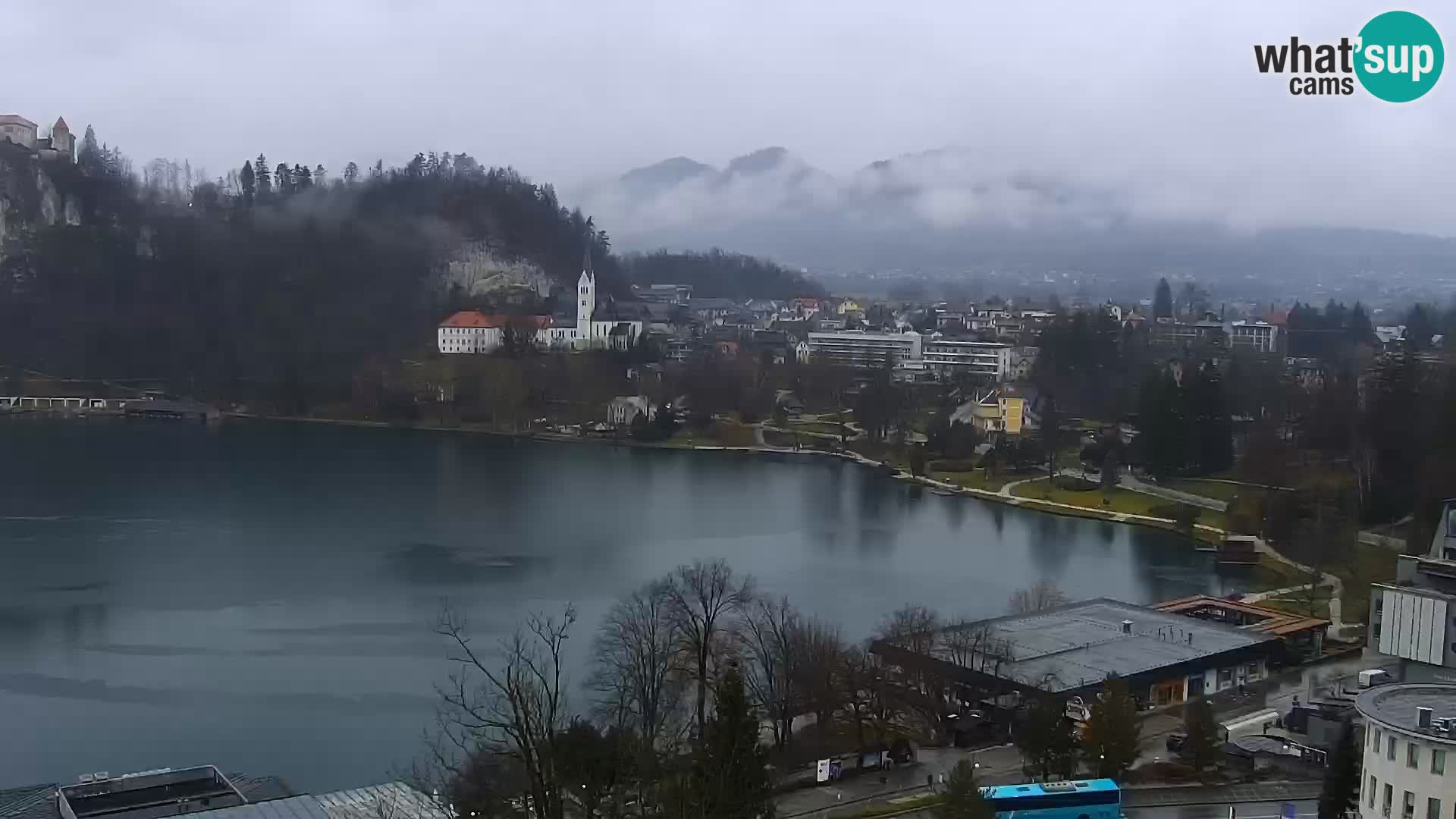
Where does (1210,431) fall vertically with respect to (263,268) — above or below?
below

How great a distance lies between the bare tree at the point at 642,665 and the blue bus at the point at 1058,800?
3.06ft

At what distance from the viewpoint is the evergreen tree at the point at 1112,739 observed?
379 cm

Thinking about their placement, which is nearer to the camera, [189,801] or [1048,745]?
[189,801]

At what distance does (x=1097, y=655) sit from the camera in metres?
4.98

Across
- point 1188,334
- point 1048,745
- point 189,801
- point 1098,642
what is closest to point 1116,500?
point 1098,642

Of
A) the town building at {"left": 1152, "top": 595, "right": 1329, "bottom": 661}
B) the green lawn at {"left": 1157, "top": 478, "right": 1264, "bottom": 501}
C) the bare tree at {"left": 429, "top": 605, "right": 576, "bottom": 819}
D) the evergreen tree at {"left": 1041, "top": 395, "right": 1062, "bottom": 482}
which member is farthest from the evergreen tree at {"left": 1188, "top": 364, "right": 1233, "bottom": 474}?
the bare tree at {"left": 429, "top": 605, "right": 576, "bottom": 819}

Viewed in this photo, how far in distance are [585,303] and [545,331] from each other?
130 centimetres

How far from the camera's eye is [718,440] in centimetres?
1391

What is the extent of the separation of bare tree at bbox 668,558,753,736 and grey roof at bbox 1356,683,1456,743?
155 cm

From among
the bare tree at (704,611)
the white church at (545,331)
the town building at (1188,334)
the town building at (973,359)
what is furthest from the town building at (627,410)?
the town building at (1188,334)

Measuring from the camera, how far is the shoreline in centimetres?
952

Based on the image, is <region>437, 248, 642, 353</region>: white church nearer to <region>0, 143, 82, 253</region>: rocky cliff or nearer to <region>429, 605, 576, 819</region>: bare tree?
<region>0, 143, 82, 253</region>: rocky cliff

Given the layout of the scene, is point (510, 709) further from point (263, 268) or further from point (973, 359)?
point (263, 268)

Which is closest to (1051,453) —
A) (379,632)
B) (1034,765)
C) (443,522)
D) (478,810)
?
(443,522)
